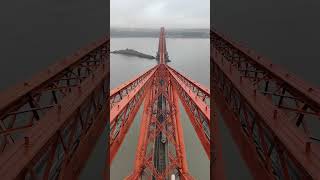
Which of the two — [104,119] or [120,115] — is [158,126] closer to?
[120,115]

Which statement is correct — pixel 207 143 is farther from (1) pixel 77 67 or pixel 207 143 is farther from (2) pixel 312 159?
(2) pixel 312 159

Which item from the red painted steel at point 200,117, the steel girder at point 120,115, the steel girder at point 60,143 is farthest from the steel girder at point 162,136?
the steel girder at point 60,143

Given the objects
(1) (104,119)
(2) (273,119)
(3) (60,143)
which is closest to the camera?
(2) (273,119)

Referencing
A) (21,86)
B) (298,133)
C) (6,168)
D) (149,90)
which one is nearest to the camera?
(6,168)

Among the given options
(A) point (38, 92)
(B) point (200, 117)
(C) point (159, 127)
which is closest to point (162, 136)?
(C) point (159, 127)

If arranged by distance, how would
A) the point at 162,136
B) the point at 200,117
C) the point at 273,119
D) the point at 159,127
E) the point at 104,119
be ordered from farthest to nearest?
the point at 162,136
the point at 159,127
the point at 200,117
the point at 104,119
the point at 273,119

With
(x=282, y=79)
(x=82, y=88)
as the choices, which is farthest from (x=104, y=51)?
(x=282, y=79)

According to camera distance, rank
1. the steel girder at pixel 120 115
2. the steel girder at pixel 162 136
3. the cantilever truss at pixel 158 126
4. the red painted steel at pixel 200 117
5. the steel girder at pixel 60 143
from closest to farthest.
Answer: the steel girder at pixel 60 143 < the red painted steel at pixel 200 117 < the steel girder at pixel 120 115 < the cantilever truss at pixel 158 126 < the steel girder at pixel 162 136

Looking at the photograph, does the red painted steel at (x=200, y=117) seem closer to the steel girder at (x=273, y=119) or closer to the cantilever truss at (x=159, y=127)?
the cantilever truss at (x=159, y=127)

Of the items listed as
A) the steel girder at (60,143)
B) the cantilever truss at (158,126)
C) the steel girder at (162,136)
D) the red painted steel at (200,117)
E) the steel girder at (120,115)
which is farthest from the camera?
the steel girder at (162,136)
